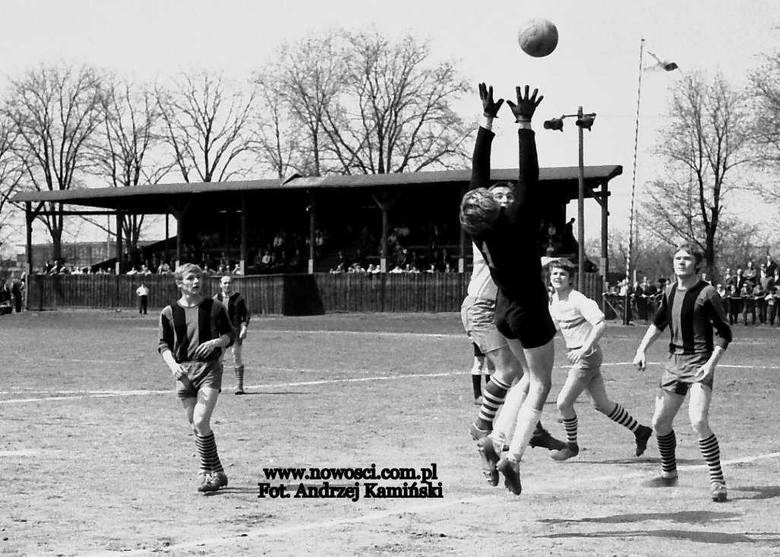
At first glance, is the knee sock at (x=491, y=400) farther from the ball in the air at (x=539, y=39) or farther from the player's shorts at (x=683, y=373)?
the ball in the air at (x=539, y=39)

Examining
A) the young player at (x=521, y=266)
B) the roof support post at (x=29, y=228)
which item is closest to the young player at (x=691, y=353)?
the young player at (x=521, y=266)

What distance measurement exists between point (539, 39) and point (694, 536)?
5185mm

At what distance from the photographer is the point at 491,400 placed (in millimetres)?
9531

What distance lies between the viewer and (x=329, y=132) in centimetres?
7606

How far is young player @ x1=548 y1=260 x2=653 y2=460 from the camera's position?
10961 millimetres

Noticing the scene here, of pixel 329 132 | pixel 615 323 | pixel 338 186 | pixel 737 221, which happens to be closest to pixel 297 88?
pixel 329 132

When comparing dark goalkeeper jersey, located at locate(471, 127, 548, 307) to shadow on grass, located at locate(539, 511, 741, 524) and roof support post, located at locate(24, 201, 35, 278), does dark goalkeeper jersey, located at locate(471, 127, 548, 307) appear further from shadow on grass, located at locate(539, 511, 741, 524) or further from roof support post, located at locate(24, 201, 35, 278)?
roof support post, located at locate(24, 201, 35, 278)

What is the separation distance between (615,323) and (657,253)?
6691 cm

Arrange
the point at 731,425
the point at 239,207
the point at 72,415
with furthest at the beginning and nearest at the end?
the point at 239,207
the point at 72,415
the point at 731,425

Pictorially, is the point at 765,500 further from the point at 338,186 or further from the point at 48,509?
the point at 338,186

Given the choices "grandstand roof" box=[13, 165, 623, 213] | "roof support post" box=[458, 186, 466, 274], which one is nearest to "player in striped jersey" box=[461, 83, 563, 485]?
"grandstand roof" box=[13, 165, 623, 213]

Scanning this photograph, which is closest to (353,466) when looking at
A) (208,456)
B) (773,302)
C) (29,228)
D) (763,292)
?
(208,456)

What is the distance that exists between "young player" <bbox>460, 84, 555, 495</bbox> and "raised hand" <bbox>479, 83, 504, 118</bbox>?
0.28 m

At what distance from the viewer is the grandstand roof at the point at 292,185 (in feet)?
164
